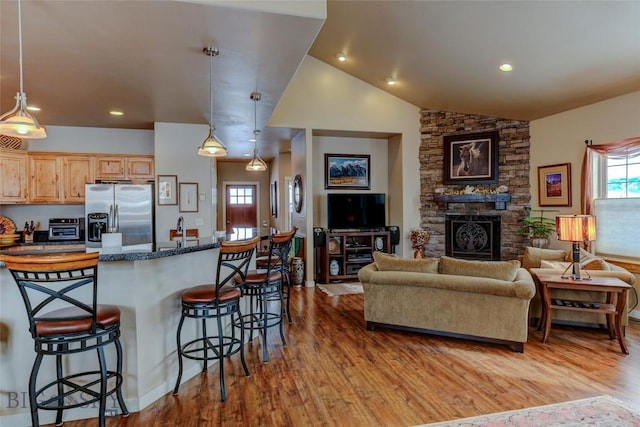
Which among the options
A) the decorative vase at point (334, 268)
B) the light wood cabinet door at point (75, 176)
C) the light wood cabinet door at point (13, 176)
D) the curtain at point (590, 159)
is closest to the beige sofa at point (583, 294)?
the curtain at point (590, 159)

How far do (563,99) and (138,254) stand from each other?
577cm

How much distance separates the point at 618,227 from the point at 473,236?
2.13 m

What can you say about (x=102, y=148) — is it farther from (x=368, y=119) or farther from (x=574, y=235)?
(x=574, y=235)

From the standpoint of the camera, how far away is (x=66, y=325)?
1.94m

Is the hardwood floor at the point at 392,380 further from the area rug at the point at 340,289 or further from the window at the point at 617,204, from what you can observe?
the area rug at the point at 340,289

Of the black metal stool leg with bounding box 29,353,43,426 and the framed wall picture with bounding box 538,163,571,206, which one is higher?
the framed wall picture with bounding box 538,163,571,206

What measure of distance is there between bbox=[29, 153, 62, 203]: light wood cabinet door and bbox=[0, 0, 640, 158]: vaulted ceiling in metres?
0.60

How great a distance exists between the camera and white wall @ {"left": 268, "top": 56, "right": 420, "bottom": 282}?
6298 mm

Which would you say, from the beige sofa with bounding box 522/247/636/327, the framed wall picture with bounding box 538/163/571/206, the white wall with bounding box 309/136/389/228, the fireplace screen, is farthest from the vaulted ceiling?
the beige sofa with bounding box 522/247/636/327

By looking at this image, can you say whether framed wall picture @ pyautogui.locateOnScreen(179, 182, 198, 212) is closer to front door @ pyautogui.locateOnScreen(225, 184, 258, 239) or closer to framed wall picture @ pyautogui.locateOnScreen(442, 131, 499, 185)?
framed wall picture @ pyautogui.locateOnScreen(442, 131, 499, 185)

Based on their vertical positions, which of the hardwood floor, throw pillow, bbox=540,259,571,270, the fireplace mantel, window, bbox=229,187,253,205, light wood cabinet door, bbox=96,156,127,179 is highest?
light wood cabinet door, bbox=96,156,127,179

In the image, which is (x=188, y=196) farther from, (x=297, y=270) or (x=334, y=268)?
(x=334, y=268)

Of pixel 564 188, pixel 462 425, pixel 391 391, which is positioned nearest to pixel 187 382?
pixel 391 391

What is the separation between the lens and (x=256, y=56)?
3.02 m
